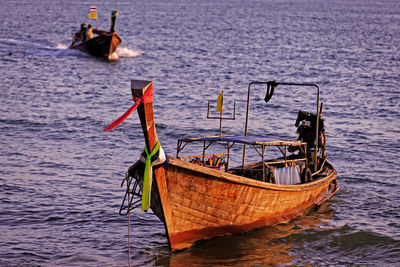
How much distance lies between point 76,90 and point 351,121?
14.0m

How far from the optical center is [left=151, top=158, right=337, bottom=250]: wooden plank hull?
34.7ft

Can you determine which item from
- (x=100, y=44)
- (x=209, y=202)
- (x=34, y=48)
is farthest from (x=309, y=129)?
(x=34, y=48)

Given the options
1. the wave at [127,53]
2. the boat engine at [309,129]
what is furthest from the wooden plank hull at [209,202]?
the wave at [127,53]

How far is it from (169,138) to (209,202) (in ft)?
33.3

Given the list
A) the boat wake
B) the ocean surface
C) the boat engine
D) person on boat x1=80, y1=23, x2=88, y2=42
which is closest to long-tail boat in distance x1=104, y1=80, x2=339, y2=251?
the ocean surface

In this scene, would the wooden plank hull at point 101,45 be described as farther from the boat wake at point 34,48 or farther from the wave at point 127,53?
the wave at point 127,53

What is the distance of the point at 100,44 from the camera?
41.9 m

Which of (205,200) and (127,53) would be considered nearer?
(205,200)

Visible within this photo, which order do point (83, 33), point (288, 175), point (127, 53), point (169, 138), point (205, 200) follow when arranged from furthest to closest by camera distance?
point (127, 53) < point (83, 33) < point (169, 138) < point (288, 175) < point (205, 200)

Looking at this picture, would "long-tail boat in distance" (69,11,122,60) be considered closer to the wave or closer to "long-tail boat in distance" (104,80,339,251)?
the wave

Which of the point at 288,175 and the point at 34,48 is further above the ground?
the point at 34,48

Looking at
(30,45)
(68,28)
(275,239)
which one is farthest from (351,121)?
(68,28)

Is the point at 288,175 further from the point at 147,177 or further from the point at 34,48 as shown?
the point at 34,48

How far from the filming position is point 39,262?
11.1 metres
